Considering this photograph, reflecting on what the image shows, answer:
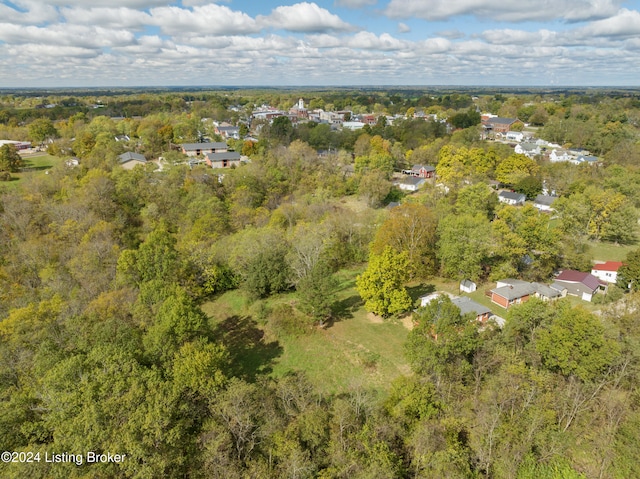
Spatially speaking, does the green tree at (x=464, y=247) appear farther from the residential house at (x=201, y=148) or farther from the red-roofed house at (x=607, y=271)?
the residential house at (x=201, y=148)

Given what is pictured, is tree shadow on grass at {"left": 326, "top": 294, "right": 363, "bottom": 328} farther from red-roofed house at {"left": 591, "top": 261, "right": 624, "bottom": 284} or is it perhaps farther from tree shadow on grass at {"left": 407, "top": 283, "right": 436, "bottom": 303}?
red-roofed house at {"left": 591, "top": 261, "right": 624, "bottom": 284}

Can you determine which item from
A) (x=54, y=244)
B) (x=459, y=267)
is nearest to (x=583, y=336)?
(x=459, y=267)

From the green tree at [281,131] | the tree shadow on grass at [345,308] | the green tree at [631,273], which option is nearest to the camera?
the tree shadow on grass at [345,308]

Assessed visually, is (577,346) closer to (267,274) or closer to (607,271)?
(607,271)

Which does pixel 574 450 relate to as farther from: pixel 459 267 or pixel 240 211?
pixel 240 211

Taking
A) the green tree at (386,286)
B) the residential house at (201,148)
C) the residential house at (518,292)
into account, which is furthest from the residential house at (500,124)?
the green tree at (386,286)

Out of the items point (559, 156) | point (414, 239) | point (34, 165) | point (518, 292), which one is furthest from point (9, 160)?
point (559, 156)

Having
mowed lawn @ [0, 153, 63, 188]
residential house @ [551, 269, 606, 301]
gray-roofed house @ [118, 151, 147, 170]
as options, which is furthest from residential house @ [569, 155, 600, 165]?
mowed lawn @ [0, 153, 63, 188]
